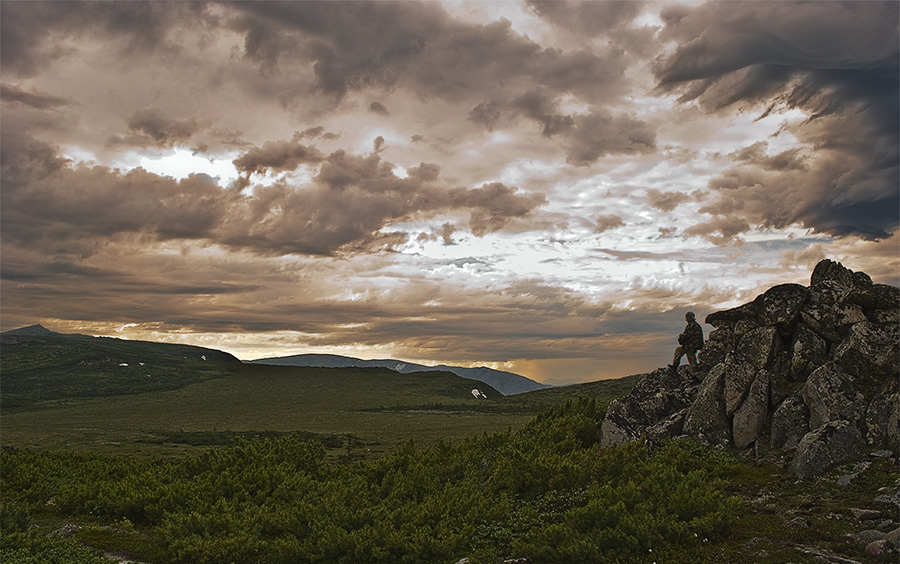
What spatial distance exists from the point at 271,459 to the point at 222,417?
472 ft

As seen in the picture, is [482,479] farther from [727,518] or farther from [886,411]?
[886,411]

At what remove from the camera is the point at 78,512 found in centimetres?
2794

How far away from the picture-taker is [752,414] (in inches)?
1089

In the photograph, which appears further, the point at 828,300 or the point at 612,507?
the point at 828,300

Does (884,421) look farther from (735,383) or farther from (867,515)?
(867,515)

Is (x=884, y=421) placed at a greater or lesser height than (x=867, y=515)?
greater

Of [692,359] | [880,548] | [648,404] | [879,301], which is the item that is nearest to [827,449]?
[880,548]

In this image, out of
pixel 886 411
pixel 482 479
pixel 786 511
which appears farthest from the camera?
pixel 482 479

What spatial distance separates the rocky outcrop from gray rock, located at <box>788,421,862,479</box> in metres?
0.04

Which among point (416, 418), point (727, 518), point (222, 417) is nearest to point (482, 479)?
point (727, 518)

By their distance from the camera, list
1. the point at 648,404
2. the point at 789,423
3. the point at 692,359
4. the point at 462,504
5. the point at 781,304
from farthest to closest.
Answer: the point at 692,359 < the point at 648,404 < the point at 781,304 < the point at 789,423 < the point at 462,504

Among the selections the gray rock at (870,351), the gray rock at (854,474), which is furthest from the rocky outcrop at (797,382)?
the gray rock at (854,474)

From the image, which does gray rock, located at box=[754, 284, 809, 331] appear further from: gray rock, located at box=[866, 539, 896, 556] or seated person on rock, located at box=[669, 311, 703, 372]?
gray rock, located at box=[866, 539, 896, 556]

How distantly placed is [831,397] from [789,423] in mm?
2167
